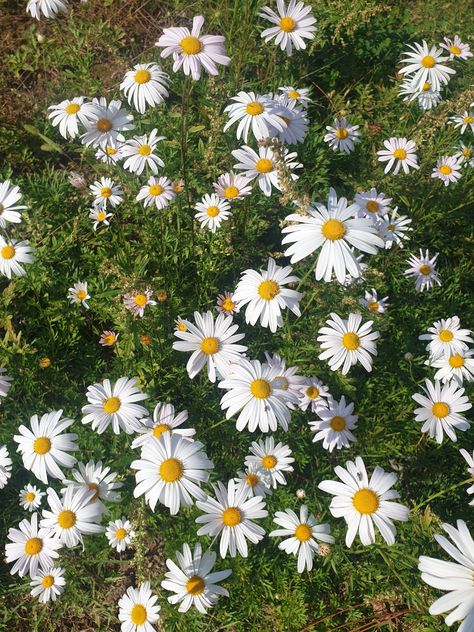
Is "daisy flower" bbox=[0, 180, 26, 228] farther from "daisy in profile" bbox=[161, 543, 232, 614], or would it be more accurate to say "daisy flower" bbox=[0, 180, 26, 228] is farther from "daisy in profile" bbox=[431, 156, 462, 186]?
"daisy in profile" bbox=[431, 156, 462, 186]

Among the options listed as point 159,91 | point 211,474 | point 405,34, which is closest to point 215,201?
point 159,91

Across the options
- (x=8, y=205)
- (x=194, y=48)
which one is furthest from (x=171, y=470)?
(x=194, y=48)

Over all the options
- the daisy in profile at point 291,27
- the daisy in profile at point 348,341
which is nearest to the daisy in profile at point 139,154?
the daisy in profile at point 291,27

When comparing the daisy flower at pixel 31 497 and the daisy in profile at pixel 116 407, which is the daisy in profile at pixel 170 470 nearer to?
the daisy in profile at pixel 116 407

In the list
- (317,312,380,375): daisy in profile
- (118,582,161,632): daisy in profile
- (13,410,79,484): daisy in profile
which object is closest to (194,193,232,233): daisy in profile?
(317,312,380,375): daisy in profile

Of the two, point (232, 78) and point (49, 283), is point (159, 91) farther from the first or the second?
point (49, 283)

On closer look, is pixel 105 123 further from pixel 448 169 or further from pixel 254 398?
pixel 448 169
